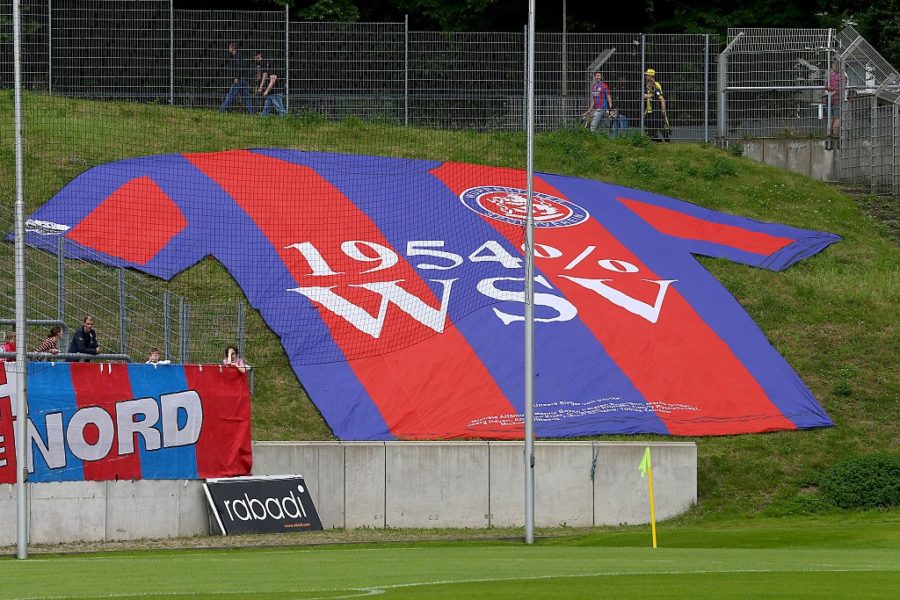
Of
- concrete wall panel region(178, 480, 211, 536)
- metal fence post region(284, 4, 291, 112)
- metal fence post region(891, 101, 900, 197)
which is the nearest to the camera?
concrete wall panel region(178, 480, 211, 536)

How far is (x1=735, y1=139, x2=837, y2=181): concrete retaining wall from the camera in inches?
1567

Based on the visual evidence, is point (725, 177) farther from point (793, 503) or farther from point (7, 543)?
point (7, 543)

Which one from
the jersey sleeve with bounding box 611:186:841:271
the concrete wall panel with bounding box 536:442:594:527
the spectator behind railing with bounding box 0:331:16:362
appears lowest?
the concrete wall panel with bounding box 536:442:594:527

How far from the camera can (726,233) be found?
1330 inches

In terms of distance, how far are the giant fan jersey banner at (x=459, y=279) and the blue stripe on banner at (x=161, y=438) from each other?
140 inches

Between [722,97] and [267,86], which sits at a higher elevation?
[267,86]

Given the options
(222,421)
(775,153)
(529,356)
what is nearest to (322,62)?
(775,153)

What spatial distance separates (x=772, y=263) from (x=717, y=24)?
664 inches

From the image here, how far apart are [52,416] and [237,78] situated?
64.2ft

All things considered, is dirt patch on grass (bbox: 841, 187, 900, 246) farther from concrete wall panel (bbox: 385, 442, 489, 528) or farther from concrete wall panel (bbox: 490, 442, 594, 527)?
concrete wall panel (bbox: 385, 442, 489, 528)

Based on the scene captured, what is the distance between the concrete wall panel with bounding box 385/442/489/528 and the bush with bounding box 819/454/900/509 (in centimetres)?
543

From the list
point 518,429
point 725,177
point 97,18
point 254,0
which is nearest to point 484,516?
point 518,429

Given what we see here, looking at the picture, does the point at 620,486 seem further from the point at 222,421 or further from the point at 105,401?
the point at 105,401

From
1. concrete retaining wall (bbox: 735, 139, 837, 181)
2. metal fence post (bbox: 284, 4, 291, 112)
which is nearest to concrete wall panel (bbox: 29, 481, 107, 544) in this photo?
metal fence post (bbox: 284, 4, 291, 112)
